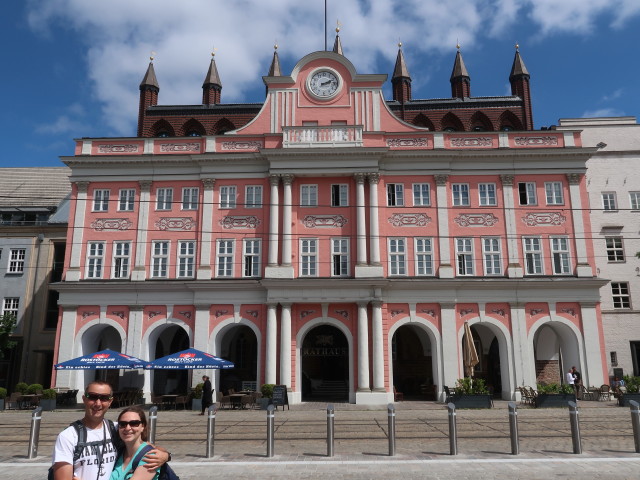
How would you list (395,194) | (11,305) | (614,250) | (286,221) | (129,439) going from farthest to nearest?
(11,305)
(614,250)
(395,194)
(286,221)
(129,439)

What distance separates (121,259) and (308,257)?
1044 centimetres

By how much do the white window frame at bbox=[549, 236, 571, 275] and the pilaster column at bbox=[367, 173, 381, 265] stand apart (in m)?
9.48

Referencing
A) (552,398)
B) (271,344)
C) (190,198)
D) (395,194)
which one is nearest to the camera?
(552,398)

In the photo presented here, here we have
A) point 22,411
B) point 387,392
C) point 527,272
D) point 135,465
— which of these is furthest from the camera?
point 527,272

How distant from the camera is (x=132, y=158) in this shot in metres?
31.0

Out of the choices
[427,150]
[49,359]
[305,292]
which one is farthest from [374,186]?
[49,359]

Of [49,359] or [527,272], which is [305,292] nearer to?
[527,272]

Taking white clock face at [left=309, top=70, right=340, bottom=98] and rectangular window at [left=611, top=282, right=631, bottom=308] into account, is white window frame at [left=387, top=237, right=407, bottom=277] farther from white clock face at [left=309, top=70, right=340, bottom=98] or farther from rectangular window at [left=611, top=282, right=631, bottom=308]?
rectangular window at [left=611, top=282, right=631, bottom=308]

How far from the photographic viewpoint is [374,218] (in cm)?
2928

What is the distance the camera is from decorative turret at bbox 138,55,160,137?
38.4m

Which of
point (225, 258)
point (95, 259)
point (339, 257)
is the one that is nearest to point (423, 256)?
point (339, 257)

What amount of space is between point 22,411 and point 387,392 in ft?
56.2

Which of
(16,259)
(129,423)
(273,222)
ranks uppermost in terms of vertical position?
(273,222)

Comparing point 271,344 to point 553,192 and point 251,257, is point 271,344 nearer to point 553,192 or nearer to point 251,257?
point 251,257
